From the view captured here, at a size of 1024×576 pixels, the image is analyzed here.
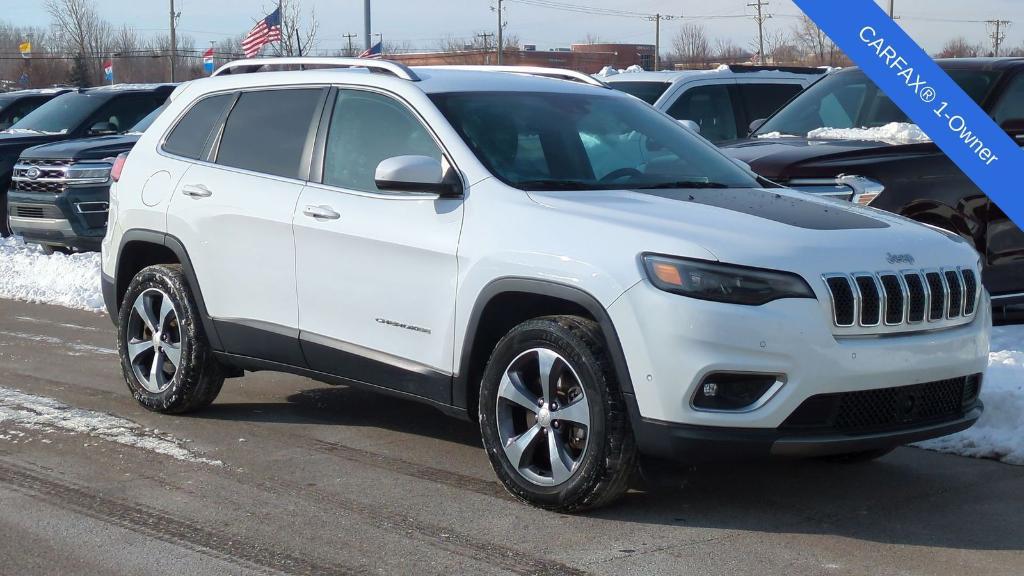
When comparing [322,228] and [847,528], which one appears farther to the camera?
[322,228]

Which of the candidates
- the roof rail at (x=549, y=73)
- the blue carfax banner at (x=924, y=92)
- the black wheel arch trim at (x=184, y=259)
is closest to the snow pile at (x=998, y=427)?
the blue carfax banner at (x=924, y=92)

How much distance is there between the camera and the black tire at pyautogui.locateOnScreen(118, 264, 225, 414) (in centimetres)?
655

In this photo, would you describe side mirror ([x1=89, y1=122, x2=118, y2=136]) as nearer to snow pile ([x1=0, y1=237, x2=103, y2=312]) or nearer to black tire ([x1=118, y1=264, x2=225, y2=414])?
snow pile ([x1=0, y1=237, x2=103, y2=312])

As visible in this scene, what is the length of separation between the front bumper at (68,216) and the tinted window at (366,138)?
312 inches

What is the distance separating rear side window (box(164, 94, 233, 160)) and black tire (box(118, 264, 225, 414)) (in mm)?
621

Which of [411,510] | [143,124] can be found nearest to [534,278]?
[411,510]

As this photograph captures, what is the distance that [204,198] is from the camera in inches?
254

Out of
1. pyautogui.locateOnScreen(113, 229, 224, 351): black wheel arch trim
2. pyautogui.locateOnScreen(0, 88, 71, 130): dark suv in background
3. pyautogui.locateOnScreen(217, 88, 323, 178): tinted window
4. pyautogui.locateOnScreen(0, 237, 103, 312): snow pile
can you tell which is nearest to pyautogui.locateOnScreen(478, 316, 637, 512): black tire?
pyautogui.locateOnScreen(217, 88, 323, 178): tinted window

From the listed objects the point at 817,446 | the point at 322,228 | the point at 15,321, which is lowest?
the point at 15,321

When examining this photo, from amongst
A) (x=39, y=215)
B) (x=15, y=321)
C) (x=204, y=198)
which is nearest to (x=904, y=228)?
(x=204, y=198)

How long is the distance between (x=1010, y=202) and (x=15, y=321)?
7765mm

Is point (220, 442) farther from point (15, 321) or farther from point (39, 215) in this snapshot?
point (39, 215)

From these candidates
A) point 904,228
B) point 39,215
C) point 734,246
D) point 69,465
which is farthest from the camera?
point 39,215

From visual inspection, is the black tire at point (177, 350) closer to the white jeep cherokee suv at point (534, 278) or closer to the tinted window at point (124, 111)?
the white jeep cherokee suv at point (534, 278)
